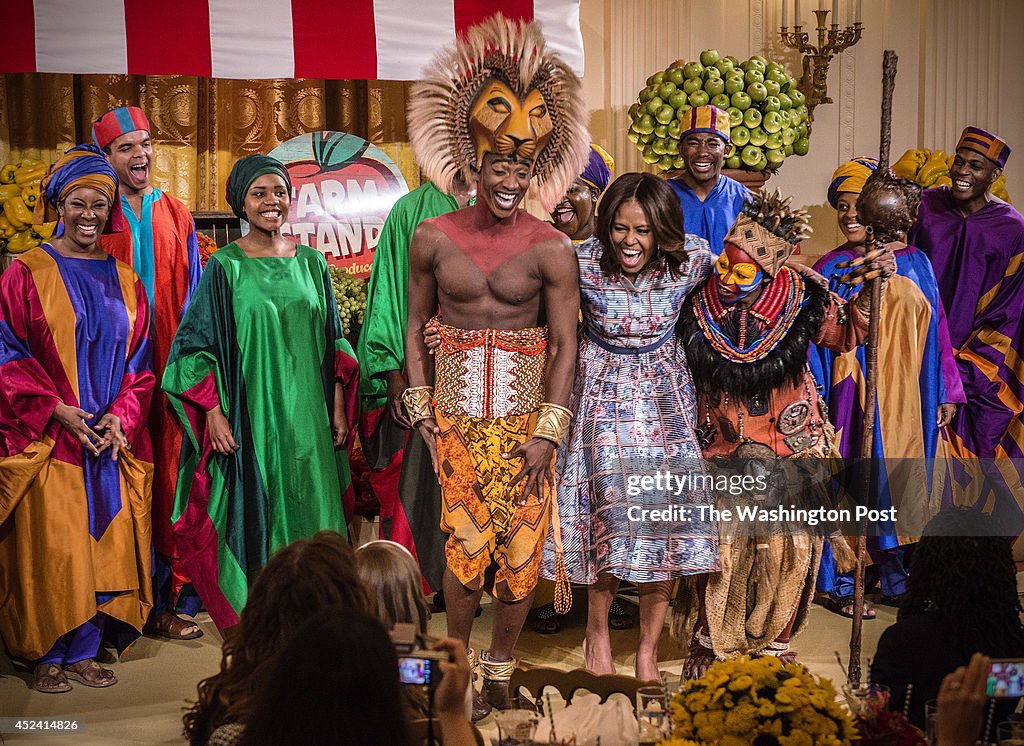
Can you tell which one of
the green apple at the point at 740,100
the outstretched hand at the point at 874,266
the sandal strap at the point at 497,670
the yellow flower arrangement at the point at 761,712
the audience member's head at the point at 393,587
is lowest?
the sandal strap at the point at 497,670

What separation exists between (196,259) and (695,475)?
7.22 feet

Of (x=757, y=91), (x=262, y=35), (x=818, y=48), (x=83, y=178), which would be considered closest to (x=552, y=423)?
(x=83, y=178)

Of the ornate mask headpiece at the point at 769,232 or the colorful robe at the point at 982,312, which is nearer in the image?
the ornate mask headpiece at the point at 769,232

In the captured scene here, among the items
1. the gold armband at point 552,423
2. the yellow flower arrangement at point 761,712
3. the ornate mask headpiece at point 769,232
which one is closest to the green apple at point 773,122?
the ornate mask headpiece at point 769,232

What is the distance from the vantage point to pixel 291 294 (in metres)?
4.54

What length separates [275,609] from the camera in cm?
255

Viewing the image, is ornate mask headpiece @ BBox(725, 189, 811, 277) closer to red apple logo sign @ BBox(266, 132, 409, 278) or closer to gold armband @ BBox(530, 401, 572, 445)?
gold armband @ BBox(530, 401, 572, 445)

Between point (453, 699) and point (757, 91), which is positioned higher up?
point (757, 91)

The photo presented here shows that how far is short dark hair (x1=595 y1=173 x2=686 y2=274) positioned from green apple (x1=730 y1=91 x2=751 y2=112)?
1.47 m

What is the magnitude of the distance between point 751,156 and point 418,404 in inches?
80.6

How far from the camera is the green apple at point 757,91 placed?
539cm

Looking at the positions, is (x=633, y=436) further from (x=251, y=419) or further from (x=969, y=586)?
(x=251, y=419)

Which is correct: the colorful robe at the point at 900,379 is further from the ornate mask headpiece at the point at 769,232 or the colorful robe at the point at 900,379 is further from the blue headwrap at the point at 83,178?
the blue headwrap at the point at 83,178

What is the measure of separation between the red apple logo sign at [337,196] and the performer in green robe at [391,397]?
120 centimetres
